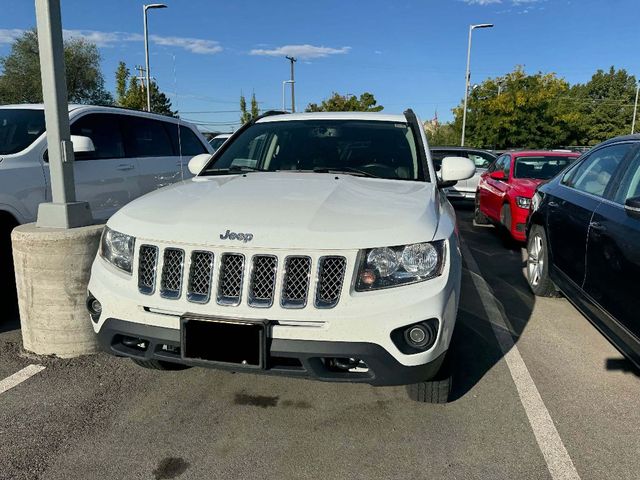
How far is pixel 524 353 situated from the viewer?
3.92 meters

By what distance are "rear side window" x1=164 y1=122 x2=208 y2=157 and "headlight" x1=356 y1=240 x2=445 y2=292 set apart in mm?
4930

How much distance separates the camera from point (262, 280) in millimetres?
2453

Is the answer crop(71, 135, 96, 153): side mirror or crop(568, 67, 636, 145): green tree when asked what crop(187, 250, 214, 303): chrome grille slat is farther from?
crop(568, 67, 636, 145): green tree

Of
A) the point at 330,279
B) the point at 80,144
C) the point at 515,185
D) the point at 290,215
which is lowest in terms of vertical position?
the point at 515,185

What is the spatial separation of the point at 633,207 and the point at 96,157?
494 cm

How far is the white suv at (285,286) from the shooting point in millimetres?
2391

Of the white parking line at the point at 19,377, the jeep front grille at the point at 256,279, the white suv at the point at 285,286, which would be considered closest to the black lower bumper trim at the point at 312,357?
the white suv at the point at 285,286

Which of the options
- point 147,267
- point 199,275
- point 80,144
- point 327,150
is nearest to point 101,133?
point 80,144

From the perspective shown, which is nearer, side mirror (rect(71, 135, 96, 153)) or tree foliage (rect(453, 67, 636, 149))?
side mirror (rect(71, 135, 96, 153))

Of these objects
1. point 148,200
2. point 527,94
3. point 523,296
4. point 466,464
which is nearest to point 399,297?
point 466,464

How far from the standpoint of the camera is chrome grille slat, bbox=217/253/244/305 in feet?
8.07

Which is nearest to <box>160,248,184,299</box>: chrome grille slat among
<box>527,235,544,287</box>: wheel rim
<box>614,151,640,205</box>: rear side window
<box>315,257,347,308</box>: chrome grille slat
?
<box>315,257,347,308</box>: chrome grille slat

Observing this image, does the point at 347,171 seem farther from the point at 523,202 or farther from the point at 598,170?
the point at 523,202

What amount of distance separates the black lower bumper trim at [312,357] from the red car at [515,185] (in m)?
5.39
